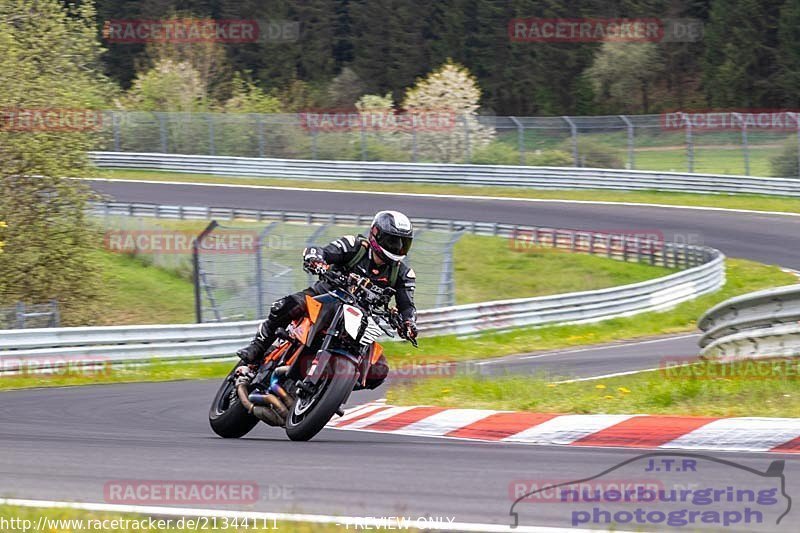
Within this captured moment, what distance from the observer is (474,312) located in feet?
71.6

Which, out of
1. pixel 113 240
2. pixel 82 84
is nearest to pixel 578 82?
pixel 113 240

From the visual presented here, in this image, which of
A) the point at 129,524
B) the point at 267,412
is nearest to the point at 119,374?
the point at 267,412

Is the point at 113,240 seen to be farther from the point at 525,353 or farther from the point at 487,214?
the point at 525,353

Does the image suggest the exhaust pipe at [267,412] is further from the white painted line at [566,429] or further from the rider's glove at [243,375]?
the white painted line at [566,429]

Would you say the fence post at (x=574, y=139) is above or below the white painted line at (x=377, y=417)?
above

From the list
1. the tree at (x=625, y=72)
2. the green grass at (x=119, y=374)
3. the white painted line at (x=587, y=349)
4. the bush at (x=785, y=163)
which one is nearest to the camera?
the green grass at (x=119, y=374)

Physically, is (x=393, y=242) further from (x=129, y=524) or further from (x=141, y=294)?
(x=141, y=294)

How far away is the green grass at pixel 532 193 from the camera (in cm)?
3522

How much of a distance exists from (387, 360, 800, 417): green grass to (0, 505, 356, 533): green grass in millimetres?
4080

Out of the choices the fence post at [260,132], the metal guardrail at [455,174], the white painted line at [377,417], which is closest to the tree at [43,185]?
the metal guardrail at [455,174]

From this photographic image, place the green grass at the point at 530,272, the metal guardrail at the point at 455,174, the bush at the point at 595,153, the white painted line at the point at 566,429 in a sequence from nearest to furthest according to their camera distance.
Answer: the white painted line at the point at 566,429 < the green grass at the point at 530,272 < the metal guardrail at the point at 455,174 < the bush at the point at 595,153

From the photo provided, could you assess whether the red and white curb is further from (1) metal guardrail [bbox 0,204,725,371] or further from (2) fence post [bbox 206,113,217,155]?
(2) fence post [bbox 206,113,217,155]

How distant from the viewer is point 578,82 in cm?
6675

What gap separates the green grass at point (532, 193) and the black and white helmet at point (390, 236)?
2739 cm
